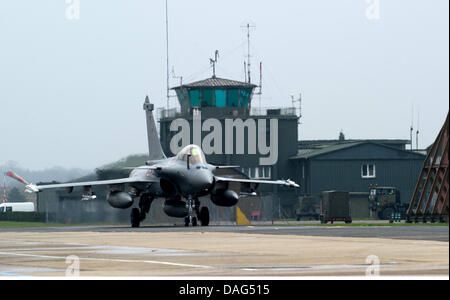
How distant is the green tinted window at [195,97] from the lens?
97812mm

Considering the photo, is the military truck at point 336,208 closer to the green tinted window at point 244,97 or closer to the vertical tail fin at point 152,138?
the vertical tail fin at point 152,138

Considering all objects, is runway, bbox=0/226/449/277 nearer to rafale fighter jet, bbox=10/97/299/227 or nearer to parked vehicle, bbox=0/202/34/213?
rafale fighter jet, bbox=10/97/299/227

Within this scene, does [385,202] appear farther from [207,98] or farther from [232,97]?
[207,98]

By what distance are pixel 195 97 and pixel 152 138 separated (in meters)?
31.9

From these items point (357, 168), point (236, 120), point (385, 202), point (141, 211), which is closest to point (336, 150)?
point (357, 168)

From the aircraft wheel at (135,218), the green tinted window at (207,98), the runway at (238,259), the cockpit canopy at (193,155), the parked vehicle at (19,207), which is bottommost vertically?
the parked vehicle at (19,207)

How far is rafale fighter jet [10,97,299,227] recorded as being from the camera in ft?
177

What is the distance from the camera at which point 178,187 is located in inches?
2186

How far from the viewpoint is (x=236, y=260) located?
2139 cm

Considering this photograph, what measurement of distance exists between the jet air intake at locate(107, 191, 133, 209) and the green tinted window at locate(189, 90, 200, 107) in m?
41.7

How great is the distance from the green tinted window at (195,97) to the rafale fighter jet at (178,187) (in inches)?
1437

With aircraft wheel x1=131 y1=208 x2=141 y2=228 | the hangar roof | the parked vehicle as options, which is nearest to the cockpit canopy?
aircraft wheel x1=131 y1=208 x2=141 y2=228

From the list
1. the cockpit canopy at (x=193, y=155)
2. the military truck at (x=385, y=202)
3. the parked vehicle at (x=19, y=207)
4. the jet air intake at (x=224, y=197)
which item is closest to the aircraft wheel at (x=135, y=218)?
the jet air intake at (x=224, y=197)
